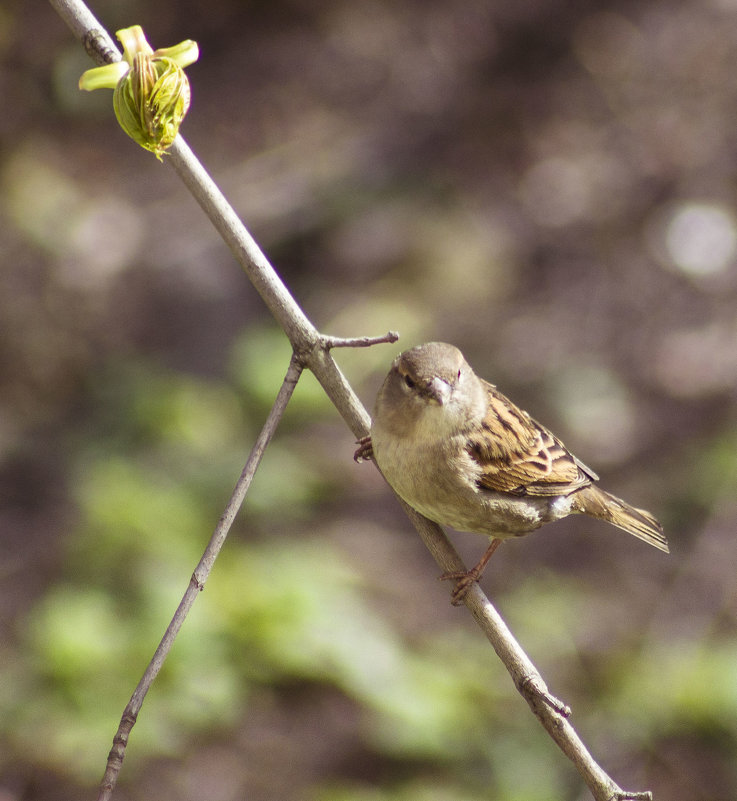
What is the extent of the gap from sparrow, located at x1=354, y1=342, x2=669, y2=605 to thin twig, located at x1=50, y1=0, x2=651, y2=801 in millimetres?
279

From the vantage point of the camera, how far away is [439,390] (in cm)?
300

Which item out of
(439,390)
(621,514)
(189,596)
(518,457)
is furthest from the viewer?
(621,514)

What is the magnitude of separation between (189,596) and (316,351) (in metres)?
0.67

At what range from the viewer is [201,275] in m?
7.52

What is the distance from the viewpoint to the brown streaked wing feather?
3246 mm

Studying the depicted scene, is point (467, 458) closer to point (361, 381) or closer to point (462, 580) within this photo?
point (462, 580)

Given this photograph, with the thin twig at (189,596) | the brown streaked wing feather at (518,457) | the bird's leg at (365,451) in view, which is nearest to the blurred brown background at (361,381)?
the brown streaked wing feather at (518,457)

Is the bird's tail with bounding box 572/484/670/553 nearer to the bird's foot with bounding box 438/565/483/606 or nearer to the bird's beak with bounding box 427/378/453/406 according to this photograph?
the bird's beak with bounding box 427/378/453/406

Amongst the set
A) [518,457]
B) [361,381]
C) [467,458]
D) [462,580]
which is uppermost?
[462,580]

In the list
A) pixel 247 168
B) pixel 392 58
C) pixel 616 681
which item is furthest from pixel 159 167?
pixel 616 681

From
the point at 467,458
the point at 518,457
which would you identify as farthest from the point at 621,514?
the point at 467,458

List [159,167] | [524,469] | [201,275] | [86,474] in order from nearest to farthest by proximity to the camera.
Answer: [524,469] → [86,474] → [201,275] → [159,167]

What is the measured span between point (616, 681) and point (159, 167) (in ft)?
19.2

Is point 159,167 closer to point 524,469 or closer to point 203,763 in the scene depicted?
point 203,763
